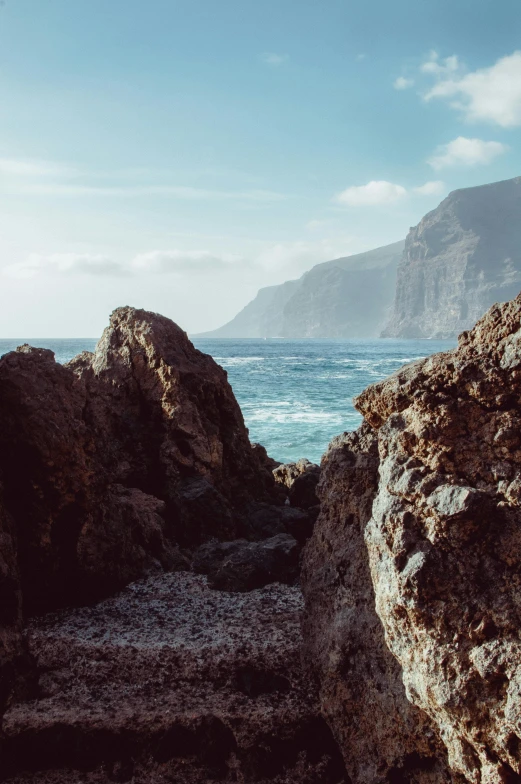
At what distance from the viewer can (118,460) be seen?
6.80 metres

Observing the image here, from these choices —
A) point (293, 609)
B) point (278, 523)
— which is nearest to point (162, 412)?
point (278, 523)

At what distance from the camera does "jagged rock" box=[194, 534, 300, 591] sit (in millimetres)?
5230

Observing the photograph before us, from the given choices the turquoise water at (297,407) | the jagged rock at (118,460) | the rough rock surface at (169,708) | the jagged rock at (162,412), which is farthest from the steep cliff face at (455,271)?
the rough rock surface at (169,708)

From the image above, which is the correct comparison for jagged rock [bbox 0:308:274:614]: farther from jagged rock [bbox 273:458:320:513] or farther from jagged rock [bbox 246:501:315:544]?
jagged rock [bbox 273:458:320:513]

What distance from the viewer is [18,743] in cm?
368

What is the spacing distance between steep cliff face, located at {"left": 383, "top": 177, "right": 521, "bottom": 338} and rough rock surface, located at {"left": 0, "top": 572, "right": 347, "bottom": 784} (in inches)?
6428

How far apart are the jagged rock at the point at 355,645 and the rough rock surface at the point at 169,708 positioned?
22 cm

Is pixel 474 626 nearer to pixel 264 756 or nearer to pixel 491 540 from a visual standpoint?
pixel 491 540

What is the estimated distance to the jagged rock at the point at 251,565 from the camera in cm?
523

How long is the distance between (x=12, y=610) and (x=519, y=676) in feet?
Answer: 10.6

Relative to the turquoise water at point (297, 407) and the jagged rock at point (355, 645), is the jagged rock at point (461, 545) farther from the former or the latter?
the turquoise water at point (297, 407)

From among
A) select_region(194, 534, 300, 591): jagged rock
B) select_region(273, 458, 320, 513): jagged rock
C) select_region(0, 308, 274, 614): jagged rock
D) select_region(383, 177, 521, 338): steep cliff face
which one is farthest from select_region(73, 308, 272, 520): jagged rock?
select_region(383, 177, 521, 338): steep cliff face

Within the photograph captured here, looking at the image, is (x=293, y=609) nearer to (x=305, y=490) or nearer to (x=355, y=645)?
(x=355, y=645)

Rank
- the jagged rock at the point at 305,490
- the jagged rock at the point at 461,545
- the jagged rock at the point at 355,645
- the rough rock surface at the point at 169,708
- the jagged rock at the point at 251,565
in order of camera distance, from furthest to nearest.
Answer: the jagged rock at the point at 305,490 < the jagged rock at the point at 251,565 < the rough rock surface at the point at 169,708 < the jagged rock at the point at 355,645 < the jagged rock at the point at 461,545
